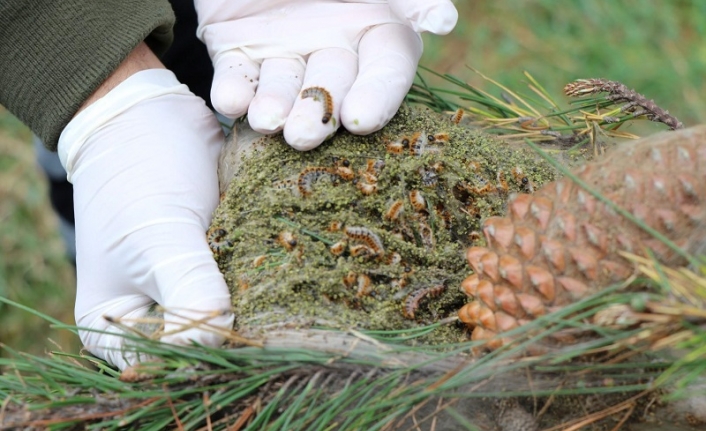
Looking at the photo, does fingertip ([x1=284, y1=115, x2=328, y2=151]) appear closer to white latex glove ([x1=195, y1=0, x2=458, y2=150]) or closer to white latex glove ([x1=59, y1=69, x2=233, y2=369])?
white latex glove ([x1=195, y1=0, x2=458, y2=150])

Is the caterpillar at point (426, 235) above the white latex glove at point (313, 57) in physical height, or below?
below

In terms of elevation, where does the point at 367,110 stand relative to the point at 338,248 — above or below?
above

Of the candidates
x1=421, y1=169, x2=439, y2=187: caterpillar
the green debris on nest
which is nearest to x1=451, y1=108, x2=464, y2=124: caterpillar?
the green debris on nest

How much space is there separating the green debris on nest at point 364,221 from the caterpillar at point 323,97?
0.07 m

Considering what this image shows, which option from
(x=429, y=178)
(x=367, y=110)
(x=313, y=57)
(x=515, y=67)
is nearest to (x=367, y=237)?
(x=429, y=178)

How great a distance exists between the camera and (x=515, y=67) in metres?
4.63

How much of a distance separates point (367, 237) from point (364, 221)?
57 millimetres

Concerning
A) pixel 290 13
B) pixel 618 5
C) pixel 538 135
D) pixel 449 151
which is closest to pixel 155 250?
pixel 449 151

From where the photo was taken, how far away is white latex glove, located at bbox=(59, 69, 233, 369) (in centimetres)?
136

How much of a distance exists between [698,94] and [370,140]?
3.51m

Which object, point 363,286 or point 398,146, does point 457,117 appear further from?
point 363,286

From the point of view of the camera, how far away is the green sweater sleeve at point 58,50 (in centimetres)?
170

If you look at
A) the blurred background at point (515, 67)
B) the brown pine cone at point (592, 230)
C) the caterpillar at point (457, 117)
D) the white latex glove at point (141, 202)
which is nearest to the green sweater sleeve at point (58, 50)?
the white latex glove at point (141, 202)

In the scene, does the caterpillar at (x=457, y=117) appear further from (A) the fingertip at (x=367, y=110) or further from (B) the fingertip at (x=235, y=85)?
(B) the fingertip at (x=235, y=85)
